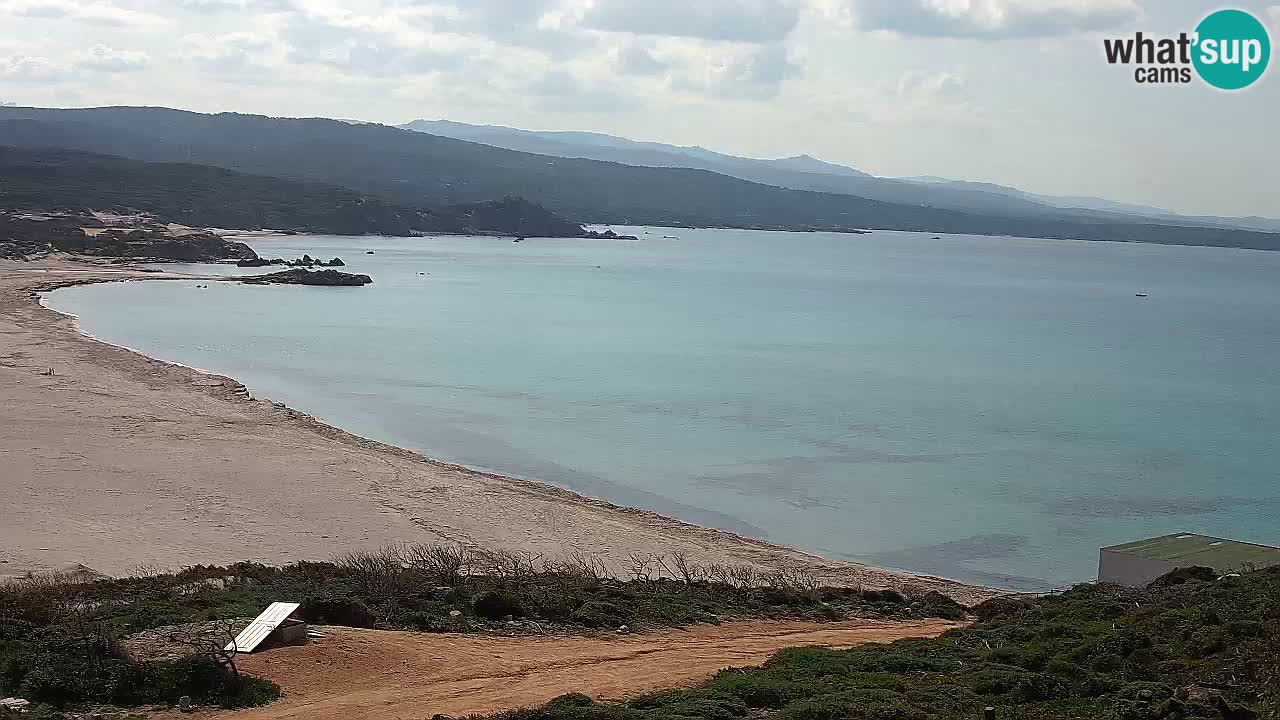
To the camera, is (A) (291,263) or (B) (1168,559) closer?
(B) (1168,559)

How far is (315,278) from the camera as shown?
68438 mm

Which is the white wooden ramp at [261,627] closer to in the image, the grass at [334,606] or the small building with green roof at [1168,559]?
the grass at [334,606]

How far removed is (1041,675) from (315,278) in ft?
212

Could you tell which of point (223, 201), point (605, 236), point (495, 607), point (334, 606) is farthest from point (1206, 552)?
point (605, 236)

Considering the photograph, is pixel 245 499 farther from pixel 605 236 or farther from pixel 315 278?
pixel 605 236

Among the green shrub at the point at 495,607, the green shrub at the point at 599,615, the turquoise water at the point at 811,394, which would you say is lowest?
the turquoise water at the point at 811,394

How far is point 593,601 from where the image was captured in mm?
11633

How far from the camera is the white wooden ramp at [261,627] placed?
29.4 feet

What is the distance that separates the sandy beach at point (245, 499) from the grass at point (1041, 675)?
21.9 ft

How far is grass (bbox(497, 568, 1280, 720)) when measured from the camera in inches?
281

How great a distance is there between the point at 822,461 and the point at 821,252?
357 feet

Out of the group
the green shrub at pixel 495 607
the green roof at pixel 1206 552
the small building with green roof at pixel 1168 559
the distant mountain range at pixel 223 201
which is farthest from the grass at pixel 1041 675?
the distant mountain range at pixel 223 201

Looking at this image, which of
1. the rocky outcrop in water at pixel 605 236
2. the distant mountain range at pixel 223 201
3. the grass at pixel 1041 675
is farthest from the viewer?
the rocky outcrop in water at pixel 605 236

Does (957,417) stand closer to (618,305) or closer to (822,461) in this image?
(822,461)
